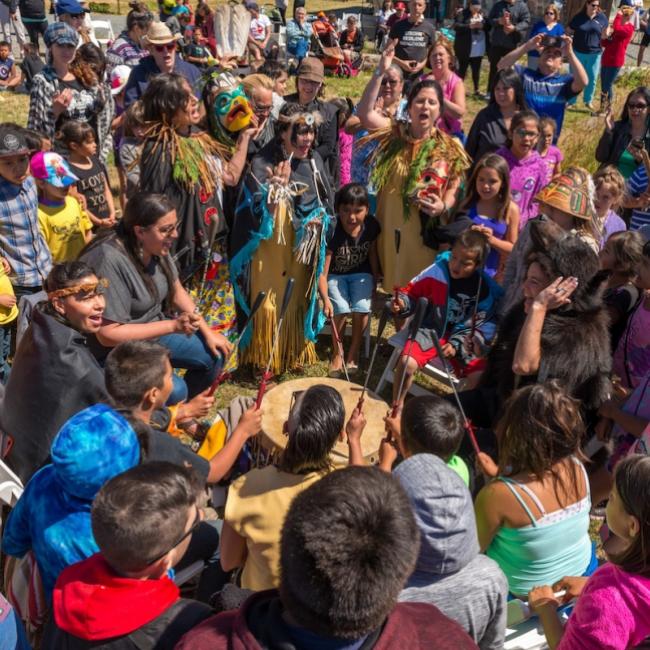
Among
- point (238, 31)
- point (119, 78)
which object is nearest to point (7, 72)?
point (238, 31)

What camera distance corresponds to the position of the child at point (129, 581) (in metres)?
1.88

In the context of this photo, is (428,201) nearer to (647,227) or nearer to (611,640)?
(647,227)

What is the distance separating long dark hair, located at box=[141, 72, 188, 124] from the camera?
14.1 ft

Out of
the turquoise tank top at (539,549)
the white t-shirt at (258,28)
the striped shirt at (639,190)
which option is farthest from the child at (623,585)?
the white t-shirt at (258,28)

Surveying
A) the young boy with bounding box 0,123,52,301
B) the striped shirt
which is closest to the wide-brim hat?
the young boy with bounding box 0,123,52,301

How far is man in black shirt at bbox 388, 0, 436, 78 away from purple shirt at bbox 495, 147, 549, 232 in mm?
3537

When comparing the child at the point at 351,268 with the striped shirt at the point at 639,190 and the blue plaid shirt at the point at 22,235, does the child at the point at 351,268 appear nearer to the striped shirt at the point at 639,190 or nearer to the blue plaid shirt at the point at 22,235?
the blue plaid shirt at the point at 22,235

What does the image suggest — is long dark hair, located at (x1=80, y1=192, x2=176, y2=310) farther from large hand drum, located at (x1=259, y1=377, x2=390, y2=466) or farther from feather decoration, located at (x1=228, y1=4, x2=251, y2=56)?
feather decoration, located at (x1=228, y1=4, x2=251, y2=56)

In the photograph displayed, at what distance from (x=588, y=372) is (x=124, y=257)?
2288 millimetres

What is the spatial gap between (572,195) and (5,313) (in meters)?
3.32

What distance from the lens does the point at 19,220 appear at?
169 inches

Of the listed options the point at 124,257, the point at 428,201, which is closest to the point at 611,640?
the point at 124,257

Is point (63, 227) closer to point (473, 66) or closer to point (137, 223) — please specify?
point (137, 223)

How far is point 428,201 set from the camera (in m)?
4.85
